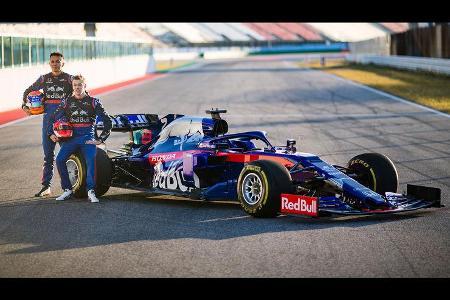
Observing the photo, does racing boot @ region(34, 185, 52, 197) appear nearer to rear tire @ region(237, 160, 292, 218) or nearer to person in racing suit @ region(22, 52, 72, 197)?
person in racing suit @ region(22, 52, 72, 197)

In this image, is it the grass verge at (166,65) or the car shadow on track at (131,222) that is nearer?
the car shadow on track at (131,222)

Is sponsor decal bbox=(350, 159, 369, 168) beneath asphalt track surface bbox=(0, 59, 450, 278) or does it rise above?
above

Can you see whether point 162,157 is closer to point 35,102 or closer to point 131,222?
point 131,222

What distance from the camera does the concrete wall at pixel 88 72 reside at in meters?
30.2

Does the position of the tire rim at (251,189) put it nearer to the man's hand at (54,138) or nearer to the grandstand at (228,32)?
the man's hand at (54,138)

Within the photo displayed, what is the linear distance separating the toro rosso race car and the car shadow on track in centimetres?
18

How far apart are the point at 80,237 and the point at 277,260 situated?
224cm

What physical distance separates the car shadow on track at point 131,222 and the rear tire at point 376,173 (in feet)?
1.87

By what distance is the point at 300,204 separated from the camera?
974 cm

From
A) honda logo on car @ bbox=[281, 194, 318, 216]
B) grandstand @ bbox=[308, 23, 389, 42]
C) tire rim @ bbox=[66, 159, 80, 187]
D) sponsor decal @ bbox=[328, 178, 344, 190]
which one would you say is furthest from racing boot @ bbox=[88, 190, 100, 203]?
grandstand @ bbox=[308, 23, 389, 42]

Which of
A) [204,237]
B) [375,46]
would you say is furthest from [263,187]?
[375,46]

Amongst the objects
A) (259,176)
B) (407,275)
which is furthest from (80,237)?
(407,275)

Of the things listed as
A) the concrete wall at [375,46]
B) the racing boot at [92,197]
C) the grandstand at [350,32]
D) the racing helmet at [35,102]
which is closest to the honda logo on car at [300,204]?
the racing boot at [92,197]

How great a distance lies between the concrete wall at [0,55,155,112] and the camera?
30.2 m
